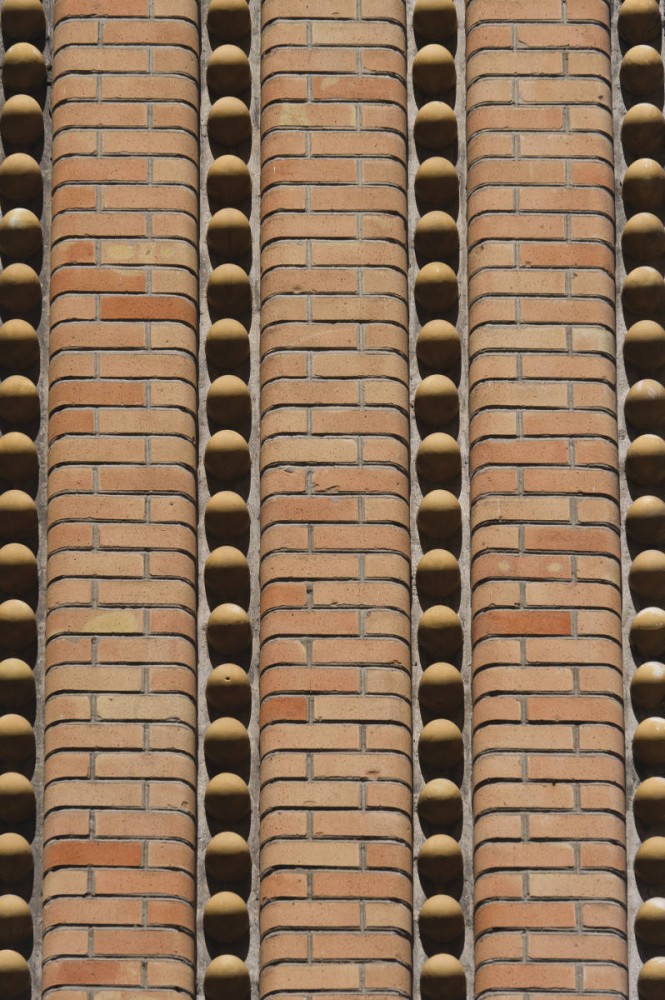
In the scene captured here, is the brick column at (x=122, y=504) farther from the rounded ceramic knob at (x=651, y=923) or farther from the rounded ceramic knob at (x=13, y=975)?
the rounded ceramic knob at (x=651, y=923)

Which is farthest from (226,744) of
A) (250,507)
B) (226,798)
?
(250,507)

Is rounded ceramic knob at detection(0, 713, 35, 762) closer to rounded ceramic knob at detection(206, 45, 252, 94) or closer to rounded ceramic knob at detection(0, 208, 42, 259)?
rounded ceramic knob at detection(0, 208, 42, 259)

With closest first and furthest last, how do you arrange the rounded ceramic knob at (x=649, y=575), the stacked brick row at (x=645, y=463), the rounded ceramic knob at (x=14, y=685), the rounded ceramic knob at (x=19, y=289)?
1. the stacked brick row at (x=645, y=463)
2. the rounded ceramic knob at (x=14, y=685)
3. the rounded ceramic knob at (x=649, y=575)
4. the rounded ceramic knob at (x=19, y=289)

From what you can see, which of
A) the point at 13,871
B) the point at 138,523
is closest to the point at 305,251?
the point at 138,523

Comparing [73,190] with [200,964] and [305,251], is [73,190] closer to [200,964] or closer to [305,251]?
[305,251]

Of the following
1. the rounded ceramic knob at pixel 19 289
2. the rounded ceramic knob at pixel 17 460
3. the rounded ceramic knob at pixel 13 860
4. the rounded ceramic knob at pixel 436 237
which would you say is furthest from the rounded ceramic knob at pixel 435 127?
the rounded ceramic knob at pixel 13 860

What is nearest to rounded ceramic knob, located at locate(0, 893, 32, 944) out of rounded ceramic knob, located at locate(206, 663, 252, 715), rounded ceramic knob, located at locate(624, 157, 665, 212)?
rounded ceramic knob, located at locate(206, 663, 252, 715)

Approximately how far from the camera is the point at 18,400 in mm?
6645

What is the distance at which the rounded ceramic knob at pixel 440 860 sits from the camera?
247 inches

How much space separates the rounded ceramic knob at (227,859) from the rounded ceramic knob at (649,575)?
1258 millimetres

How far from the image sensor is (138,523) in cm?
648

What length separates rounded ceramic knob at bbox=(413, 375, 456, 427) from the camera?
6.64 metres

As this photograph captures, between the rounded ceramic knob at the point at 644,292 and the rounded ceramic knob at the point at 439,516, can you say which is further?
the rounded ceramic knob at the point at 644,292

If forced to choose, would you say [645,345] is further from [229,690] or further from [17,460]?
[17,460]
